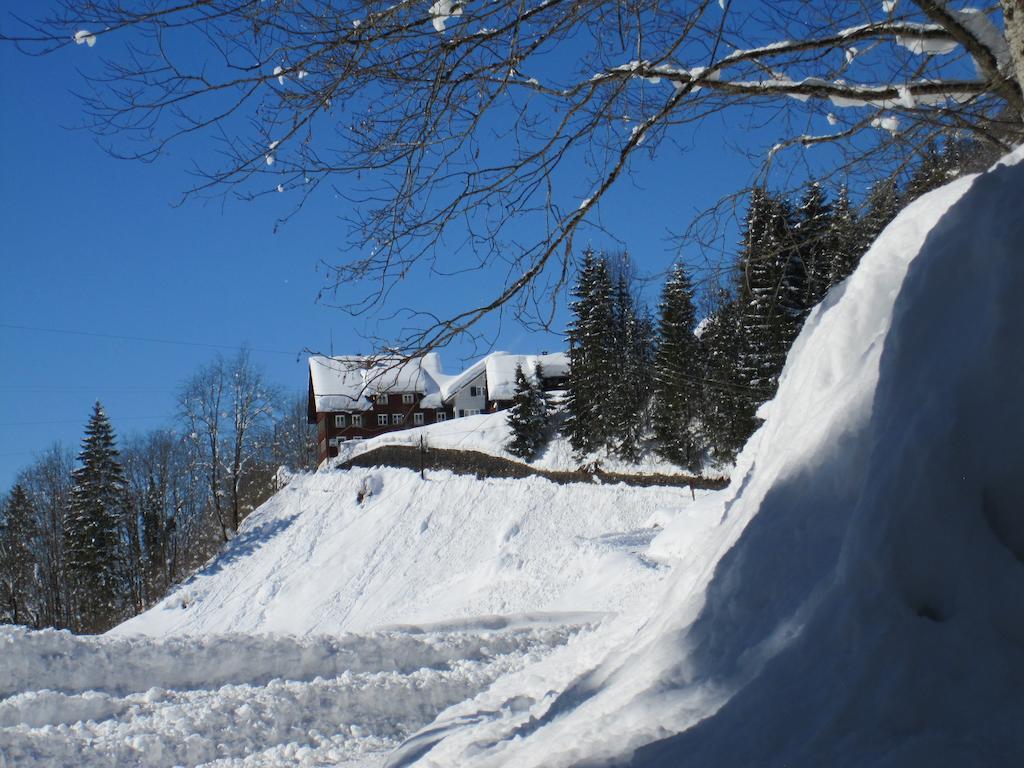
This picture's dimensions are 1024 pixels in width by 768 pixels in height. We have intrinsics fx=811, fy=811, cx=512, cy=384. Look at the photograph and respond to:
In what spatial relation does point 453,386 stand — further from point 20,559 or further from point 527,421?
point 20,559

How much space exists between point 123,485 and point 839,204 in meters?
51.1

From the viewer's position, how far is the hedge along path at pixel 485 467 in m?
33.1

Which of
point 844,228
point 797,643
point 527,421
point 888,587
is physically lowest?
point 797,643

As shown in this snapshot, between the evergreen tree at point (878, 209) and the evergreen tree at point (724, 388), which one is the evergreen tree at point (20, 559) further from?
the evergreen tree at point (878, 209)

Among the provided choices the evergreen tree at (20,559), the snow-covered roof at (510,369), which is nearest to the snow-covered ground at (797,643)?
the snow-covered roof at (510,369)

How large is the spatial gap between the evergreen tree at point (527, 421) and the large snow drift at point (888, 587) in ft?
117

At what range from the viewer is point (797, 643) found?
247 cm

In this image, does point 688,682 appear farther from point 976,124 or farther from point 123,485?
point 123,485

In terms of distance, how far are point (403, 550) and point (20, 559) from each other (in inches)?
1207

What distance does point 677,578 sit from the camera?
5.56 metres

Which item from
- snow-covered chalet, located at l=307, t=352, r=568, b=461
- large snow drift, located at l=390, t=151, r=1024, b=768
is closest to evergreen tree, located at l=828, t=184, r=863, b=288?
large snow drift, located at l=390, t=151, r=1024, b=768

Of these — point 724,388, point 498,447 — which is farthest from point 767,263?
point 498,447

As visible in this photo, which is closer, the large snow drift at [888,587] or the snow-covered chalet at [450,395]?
the large snow drift at [888,587]

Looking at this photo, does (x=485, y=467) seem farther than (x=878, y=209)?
Yes
